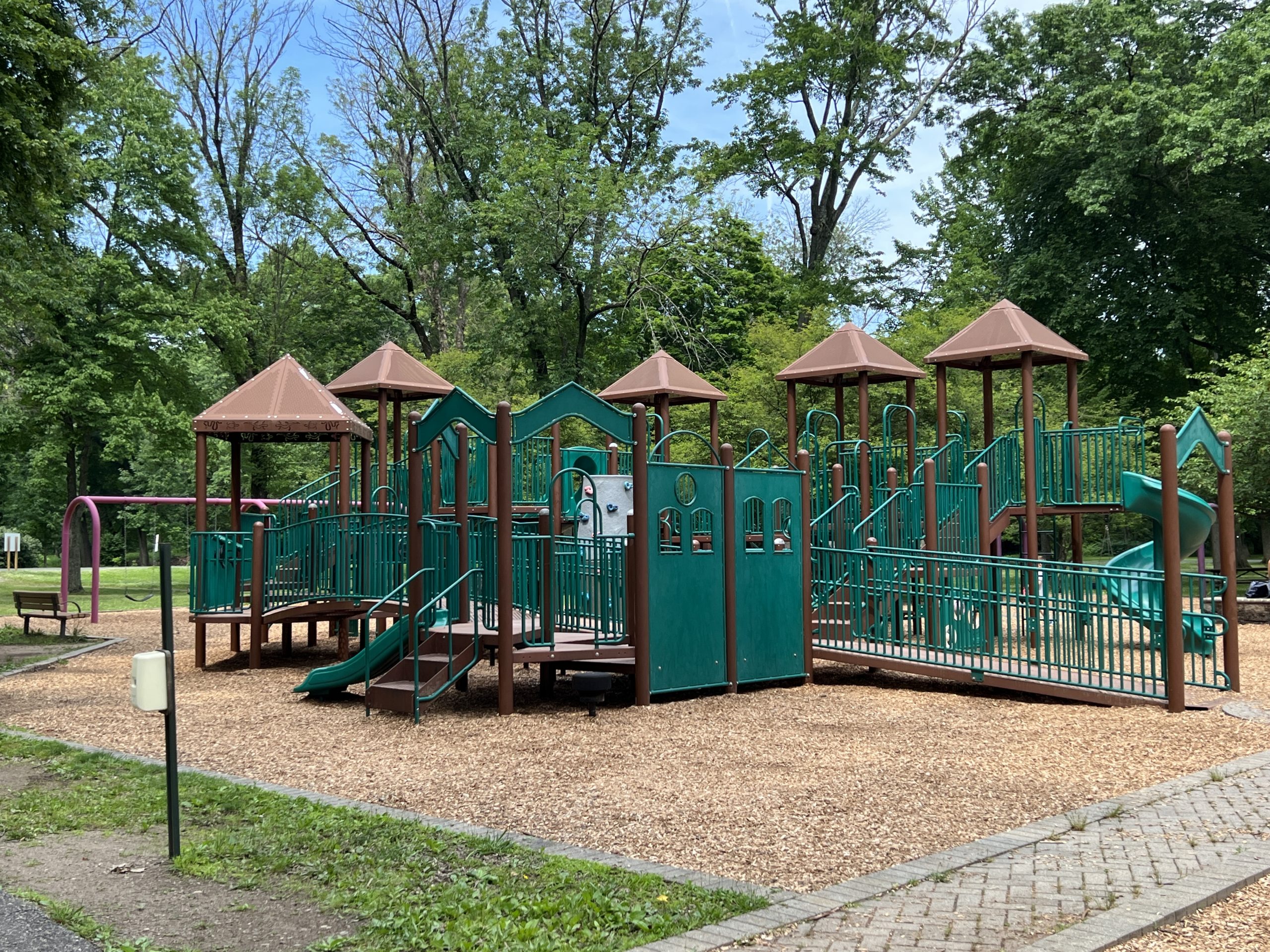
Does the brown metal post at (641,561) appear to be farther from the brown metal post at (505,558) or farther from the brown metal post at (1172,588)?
the brown metal post at (1172,588)

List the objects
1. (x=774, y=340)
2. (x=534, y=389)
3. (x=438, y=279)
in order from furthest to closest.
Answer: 1. (x=438, y=279)
2. (x=534, y=389)
3. (x=774, y=340)

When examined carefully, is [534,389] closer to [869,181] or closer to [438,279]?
[438,279]

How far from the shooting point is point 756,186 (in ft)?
128

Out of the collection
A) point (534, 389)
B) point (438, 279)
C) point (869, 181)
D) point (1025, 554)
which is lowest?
point (1025, 554)

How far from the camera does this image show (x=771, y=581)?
493 inches

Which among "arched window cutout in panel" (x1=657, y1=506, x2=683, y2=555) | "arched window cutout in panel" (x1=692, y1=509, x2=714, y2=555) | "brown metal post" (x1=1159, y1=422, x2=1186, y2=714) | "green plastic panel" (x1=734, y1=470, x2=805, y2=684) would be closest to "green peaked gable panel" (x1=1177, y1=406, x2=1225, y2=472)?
"brown metal post" (x1=1159, y1=422, x2=1186, y2=714)

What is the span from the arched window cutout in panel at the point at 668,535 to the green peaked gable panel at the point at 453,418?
6.21ft

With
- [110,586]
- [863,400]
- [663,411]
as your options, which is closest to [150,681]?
[863,400]

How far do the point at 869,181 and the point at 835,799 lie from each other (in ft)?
111

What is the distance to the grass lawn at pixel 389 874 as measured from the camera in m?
4.69

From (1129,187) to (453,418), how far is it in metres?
25.3

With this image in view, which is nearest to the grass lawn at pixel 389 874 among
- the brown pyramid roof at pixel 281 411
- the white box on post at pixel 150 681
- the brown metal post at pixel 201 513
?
the white box on post at pixel 150 681

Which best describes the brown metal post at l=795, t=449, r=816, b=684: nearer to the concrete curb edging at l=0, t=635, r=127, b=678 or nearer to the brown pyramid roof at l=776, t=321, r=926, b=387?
the brown pyramid roof at l=776, t=321, r=926, b=387

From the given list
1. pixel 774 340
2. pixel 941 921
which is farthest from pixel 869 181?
pixel 941 921
